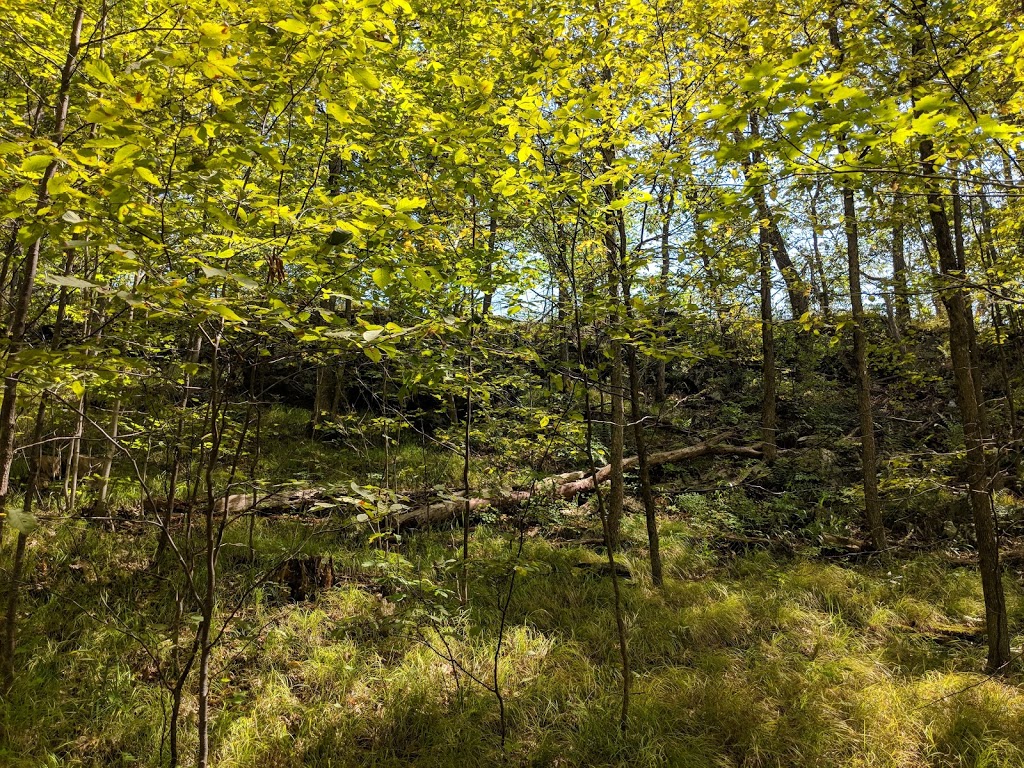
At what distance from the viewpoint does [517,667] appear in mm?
4336

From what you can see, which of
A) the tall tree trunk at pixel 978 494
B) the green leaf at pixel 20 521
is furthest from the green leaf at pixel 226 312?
the tall tree trunk at pixel 978 494

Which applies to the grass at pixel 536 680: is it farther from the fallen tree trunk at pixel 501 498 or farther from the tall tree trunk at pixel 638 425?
the fallen tree trunk at pixel 501 498

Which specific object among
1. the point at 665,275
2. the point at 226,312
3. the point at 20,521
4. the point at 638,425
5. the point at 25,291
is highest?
the point at 665,275

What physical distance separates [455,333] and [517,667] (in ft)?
10.2

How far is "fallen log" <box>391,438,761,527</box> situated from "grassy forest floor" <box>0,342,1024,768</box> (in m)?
0.61

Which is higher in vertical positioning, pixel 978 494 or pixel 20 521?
pixel 20 521

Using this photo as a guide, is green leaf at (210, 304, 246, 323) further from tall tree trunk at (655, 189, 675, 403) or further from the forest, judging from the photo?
tall tree trunk at (655, 189, 675, 403)

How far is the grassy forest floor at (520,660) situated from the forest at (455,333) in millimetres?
32

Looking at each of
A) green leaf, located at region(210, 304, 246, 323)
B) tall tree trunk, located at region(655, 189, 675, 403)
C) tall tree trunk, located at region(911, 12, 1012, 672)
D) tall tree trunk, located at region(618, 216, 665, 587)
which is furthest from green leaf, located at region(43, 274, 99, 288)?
tall tree trunk, located at region(911, 12, 1012, 672)

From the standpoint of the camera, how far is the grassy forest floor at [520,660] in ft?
11.1

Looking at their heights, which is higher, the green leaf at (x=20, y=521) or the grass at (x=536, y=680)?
the green leaf at (x=20, y=521)

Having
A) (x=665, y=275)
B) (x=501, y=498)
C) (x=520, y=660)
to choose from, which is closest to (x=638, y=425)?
(x=665, y=275)

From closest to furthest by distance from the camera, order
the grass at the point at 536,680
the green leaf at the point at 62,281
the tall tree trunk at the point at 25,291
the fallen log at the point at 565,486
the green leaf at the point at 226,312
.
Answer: the green leaf at the point at 62,281, the green leaf at the point at 226,312, the tall tree trunk at the point at 25,291, the grass at the point at 536,680, the fallen log at the point at 565,486

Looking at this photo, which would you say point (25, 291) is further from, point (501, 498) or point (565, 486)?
point (565, 486)
